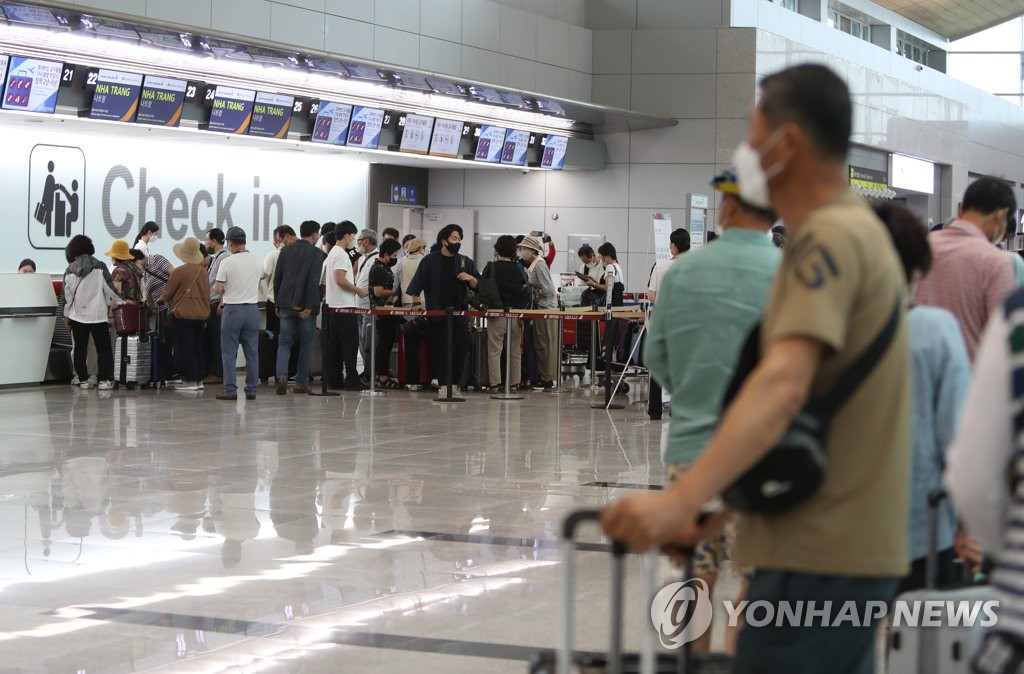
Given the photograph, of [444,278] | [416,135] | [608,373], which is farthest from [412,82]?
[608,373]

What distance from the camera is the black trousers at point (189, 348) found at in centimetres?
1427

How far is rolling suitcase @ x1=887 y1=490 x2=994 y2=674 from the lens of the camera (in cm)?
306

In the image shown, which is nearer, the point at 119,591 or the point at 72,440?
the point at 119,591

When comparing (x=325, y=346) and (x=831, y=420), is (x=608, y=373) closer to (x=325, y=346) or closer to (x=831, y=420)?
(x=325, y=346)

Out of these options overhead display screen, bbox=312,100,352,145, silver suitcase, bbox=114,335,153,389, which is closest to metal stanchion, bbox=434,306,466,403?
silver suitcase, bbox=114,335,153,389

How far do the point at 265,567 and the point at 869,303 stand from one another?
14.4 ft

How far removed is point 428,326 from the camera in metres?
14.4

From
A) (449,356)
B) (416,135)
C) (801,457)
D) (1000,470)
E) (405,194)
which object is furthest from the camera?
(405,194)

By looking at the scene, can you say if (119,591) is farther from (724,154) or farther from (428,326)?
(724,154)

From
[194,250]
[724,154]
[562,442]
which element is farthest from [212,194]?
[562,442]

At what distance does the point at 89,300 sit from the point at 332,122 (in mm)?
4107

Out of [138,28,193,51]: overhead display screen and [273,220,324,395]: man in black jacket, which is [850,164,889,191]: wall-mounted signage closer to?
[273,220,324,395]: man in black jacket

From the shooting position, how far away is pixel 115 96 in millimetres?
13859

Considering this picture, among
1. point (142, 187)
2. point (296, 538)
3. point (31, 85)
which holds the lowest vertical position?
point (296, 538)
